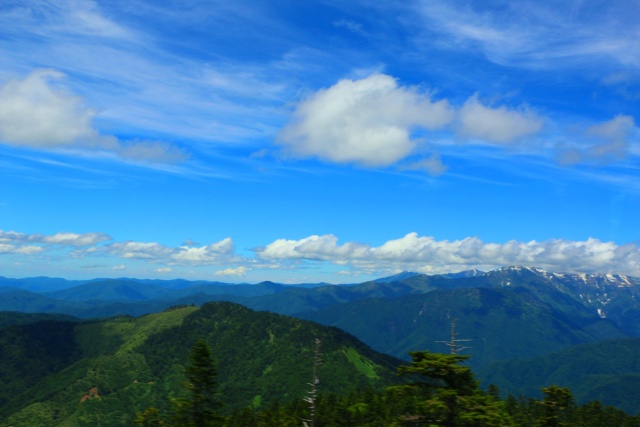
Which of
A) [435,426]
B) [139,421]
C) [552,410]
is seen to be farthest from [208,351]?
[552,410]

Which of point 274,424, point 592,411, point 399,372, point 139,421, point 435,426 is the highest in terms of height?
point 399,372

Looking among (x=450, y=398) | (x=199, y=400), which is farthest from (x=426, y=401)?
(x=199, y=400)

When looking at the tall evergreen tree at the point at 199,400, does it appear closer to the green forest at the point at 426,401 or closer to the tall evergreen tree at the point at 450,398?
the green forest at the point at 426,401

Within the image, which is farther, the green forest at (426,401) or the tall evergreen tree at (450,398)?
the green forest at (426,401)

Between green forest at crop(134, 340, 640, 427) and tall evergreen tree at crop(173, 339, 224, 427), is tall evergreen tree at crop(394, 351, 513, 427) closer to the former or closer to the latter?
green forest at crop(134, 340, 640, 427)

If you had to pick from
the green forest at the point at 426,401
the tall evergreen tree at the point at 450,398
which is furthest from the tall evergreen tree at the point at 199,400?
the tall evergreen tree at the point at 450,398

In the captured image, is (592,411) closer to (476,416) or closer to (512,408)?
(512,408)

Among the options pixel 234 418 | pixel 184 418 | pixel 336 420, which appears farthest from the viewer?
pixel 234 418

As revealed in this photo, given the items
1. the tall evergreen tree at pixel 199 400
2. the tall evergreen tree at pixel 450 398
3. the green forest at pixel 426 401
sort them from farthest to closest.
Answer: the tall evergreen tree at pixel 199 400 → the green forest at pixel 426 401 → the tall evergreen tree at pixel 450 398

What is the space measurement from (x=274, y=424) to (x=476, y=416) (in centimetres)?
6352

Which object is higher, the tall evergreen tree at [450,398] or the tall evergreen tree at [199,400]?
the tall evergreen tree at [450,398]

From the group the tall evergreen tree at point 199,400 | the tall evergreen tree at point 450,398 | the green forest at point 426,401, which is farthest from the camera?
the tall evergreen tree at point 199,400

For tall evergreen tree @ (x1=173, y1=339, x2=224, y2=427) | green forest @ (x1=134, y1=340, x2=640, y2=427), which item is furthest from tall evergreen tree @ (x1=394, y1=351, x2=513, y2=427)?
tall evergreen tree @ (x1=173, y1=339, x2=224, y2=427)

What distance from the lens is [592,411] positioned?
16262 centimetres
